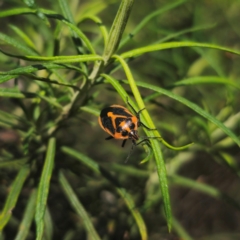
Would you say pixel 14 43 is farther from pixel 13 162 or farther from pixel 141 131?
pixel 141 131

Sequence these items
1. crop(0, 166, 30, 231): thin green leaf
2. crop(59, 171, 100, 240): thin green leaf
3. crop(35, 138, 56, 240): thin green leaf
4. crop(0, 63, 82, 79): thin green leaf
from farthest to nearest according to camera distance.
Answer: crop(59, 171, 100, 240): thin green leaf
crop(0, 166, 30, 231): thin green leaf
crop(35, 138, 56, 240): thin green leaf
crop(0, 63, 82, 79): thin green leaf

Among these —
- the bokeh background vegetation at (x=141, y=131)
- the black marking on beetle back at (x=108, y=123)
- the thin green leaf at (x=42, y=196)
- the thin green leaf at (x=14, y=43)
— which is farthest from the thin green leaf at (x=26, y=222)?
the thin green leaf at (x=14, y=43)

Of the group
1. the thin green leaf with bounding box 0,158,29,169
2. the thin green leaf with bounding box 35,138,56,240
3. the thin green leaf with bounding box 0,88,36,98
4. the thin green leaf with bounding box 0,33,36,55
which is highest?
the thin green leaf with bounding box 0,33,36,55

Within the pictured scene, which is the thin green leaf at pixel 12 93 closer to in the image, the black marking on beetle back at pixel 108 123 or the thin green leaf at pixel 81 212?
the black marking on beetle back at pixel 108 123

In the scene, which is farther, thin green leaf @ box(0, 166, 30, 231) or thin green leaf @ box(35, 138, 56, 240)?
thin green leaf @ box(0, 166, 30, 231)

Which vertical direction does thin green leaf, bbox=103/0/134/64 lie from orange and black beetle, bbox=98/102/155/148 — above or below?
above

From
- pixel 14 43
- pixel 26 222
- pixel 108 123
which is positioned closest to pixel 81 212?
pixel 26 222

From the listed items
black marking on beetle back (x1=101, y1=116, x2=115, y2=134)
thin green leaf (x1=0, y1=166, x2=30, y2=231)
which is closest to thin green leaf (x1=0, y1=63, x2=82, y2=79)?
black marking on beetle back (x1=101, y1=116, x2=115, y2=134)

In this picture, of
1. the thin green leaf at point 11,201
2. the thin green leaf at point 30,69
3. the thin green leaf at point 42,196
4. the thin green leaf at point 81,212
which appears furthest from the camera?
the thin green leaf at point 81,212

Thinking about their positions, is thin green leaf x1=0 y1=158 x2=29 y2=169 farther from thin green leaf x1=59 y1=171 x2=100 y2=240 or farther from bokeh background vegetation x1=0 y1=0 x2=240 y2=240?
thin green leaf x1=59 y1=171 x2=100 y2=240
